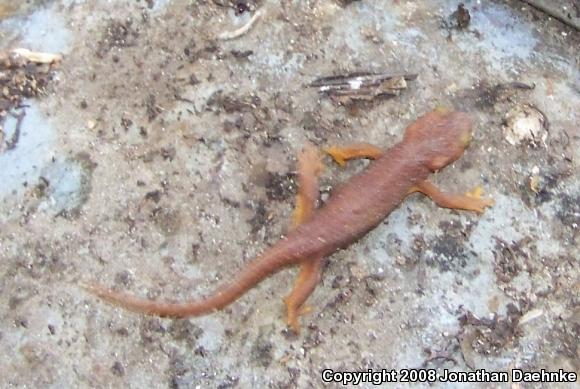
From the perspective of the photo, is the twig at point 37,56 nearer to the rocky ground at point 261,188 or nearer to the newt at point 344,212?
the rocky ground at point 261,188

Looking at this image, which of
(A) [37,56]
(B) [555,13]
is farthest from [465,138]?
(A) [37,56]

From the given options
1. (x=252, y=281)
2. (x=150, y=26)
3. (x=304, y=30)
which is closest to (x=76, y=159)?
(x=150, y=26)

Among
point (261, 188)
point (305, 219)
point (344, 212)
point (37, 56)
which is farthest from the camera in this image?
point (37, 56)
